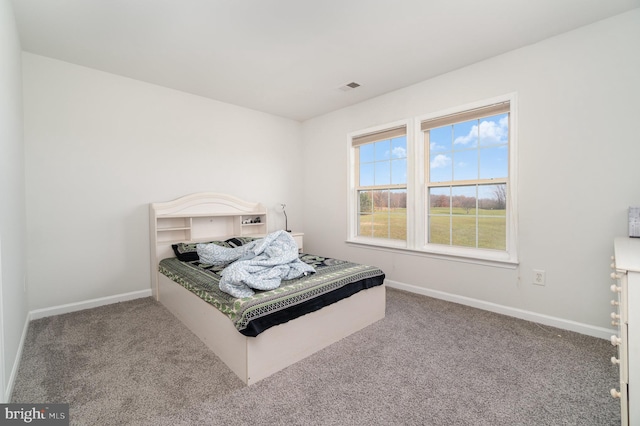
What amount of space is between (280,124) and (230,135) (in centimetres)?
92

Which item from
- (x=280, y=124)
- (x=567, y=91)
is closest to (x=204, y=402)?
(x=567, y=91)

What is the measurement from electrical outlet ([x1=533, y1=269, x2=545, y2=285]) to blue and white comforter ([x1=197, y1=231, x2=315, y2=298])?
6.62 ft

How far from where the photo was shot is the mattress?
5.77 ft

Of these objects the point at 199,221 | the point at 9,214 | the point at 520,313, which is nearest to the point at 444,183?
the point at 520,313

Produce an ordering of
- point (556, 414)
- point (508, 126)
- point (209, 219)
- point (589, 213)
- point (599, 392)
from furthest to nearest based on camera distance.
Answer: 1. point (209, 219)
2. point (508, 126)
3. point (589, 213)
4. point (599, 392)
5. point (556, 414)

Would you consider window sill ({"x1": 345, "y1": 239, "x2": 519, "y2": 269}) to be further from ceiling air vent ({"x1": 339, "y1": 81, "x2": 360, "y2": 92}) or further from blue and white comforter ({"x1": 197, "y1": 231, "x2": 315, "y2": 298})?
ceiling air vent ({"x1": 339, "y1": 81, "x2": 360, "y2": 92})

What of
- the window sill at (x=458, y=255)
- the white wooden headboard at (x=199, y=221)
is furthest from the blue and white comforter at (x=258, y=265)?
the window sill at (x=458, y=255)

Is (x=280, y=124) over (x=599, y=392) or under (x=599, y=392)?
over

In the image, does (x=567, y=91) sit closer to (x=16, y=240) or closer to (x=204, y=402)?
(x=204, y=402)

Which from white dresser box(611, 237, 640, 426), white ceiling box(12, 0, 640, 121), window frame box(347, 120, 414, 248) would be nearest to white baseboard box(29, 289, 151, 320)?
white ceiling box(12, 0, 640, 121)

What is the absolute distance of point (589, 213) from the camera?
7.49 ft

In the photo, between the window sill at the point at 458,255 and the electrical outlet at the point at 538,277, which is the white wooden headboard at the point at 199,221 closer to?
the window sill at the point at 458,255

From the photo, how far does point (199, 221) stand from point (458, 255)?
3.13 meters

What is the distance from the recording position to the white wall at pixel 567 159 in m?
2.15
